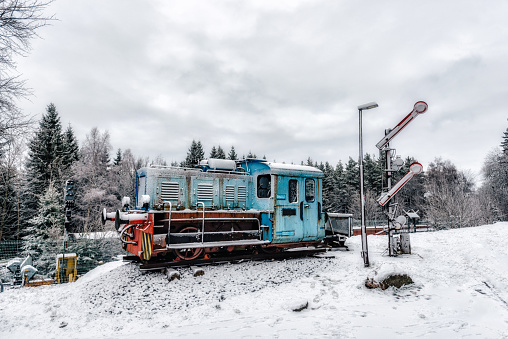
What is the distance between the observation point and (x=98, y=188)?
98.7ft

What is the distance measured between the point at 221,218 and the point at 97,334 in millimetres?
4266

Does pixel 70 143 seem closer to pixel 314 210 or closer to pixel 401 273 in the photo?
pixel 314 210

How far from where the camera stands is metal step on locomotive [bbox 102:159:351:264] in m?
8.44

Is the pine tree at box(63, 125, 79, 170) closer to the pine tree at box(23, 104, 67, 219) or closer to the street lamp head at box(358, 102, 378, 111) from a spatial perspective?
the pine tree at box(23, 104, 67, 219)

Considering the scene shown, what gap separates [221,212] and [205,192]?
937mm

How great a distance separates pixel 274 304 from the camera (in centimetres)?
671

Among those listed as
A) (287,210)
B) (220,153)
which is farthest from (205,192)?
(220,153)

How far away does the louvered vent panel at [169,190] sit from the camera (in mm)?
9000

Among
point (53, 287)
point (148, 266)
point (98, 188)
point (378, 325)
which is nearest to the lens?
point (378, 325)

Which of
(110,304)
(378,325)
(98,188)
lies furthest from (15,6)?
(98,188)

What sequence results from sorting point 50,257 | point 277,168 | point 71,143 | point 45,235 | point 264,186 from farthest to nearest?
point 71,143 < point 45,235 < point 50,257 < point 264,186 < point 277,168

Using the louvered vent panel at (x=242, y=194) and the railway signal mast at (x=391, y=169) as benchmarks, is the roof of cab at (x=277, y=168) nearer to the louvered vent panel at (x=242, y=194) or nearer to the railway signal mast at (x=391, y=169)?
the louvered vent panel at (x=242, y=194)

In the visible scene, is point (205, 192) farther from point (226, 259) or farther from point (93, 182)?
point (93, 182)

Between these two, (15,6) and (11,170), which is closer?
(15,6)
